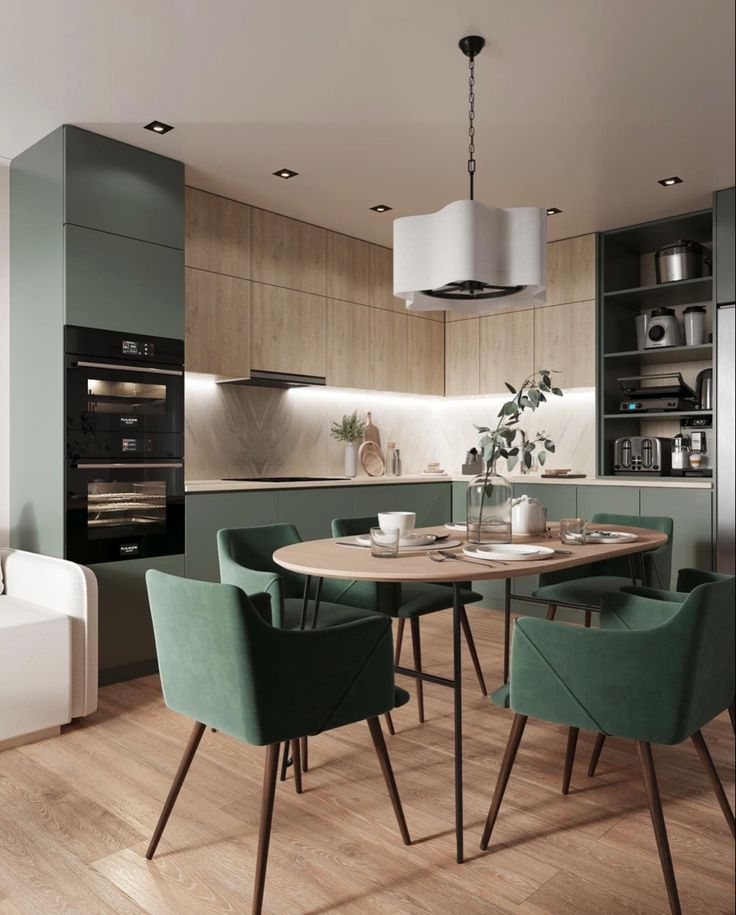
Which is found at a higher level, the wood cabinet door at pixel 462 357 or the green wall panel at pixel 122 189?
the green wall panel at pixel 122 189

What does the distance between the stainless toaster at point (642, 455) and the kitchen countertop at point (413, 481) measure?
19 cm

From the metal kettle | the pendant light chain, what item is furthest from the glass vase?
the metal kettle

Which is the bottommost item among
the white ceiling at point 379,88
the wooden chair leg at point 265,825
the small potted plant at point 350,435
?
the wooden chair leg at point 265,825

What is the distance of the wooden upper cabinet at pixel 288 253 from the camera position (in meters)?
4.53

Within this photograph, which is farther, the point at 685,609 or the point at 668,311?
the point at 668,311

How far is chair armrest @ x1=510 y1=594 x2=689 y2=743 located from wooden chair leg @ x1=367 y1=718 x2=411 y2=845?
1.17 feet

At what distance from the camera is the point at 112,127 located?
3406mm

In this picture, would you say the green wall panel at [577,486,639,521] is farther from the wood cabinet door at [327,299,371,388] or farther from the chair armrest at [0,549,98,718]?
the chair armrest at [0,549,98,718]

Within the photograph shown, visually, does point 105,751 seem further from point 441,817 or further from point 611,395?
point 611,395

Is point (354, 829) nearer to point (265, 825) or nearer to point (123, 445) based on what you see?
point (265, 825)

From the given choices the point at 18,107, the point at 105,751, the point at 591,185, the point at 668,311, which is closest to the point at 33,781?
the point at 105,751

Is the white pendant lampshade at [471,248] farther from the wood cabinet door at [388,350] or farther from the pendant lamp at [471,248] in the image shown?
the wood cabinet door at [388,350]

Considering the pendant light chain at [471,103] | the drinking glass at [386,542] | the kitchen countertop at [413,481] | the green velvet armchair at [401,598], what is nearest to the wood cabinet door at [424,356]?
the kitchen countertop at [413,481]

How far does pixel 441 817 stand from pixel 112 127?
10.1 ft
